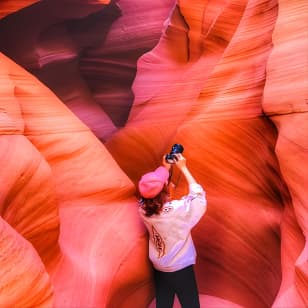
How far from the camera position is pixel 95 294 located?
220 centimetres

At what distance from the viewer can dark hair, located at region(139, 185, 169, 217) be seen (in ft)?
7.00

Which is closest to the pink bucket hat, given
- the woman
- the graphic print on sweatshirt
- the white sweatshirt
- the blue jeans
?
the woman

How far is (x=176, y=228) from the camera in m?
2.18

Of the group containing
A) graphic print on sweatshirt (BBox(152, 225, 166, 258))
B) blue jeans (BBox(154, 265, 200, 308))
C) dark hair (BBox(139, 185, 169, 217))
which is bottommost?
blue jeans (BBox(154, 265, 200, 308))

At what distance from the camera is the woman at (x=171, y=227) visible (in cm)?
214

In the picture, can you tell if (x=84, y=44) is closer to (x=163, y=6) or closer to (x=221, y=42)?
(x=163, y=6)

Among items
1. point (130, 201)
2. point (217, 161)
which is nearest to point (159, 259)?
point (130, 201)

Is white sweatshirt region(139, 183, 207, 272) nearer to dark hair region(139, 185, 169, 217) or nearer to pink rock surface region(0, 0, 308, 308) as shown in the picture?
dark hair region(139, 185, 169, 217)

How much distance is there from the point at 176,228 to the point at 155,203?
0.19 m

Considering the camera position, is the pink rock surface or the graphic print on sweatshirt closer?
the pink rock surface

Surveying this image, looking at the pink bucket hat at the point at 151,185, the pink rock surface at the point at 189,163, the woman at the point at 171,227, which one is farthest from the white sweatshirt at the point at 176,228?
the pink rock surface at the point at 189,163

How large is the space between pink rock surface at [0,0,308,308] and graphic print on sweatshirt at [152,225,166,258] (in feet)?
0.77

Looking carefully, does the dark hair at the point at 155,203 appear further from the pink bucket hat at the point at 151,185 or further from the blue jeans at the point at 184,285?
the blue jeans at the point at 184,285

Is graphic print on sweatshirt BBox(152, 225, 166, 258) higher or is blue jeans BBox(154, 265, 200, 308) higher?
graphic print on sweatshirt BBox(152, 225, 166, 258)
